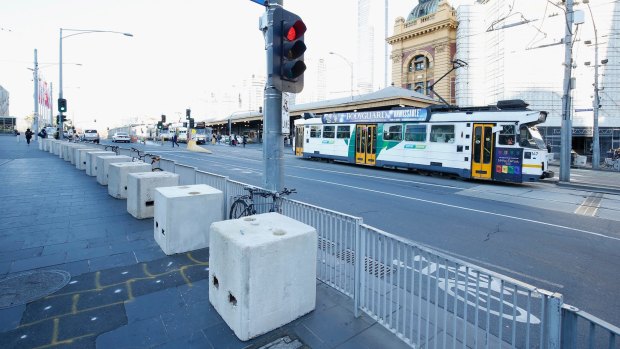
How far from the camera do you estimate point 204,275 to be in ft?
16.1

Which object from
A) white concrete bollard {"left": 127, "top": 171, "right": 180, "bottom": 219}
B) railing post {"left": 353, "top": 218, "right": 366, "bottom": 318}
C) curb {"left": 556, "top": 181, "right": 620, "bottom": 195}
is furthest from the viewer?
curb {"left": 556, "top": 181, "right": 620, "bottom": 195}

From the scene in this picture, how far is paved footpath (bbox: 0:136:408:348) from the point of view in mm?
3477

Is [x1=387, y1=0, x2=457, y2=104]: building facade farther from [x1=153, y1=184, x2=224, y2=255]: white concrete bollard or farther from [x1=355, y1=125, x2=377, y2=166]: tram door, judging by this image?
[x1=153, y1=184, x2=224, y2=255]: white concrete bollard

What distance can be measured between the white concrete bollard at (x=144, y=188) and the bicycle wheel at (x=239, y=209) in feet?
6.69

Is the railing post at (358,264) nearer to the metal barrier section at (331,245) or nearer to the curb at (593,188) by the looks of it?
the metal barrier section at (331,245)

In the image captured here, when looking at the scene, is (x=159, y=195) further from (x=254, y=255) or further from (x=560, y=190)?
(x=560, y=190)

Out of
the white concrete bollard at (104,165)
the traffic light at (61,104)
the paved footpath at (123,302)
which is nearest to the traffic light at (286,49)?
the paved footpath at (123,302)

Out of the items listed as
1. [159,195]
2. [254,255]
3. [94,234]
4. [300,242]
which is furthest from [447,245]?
[94,234]

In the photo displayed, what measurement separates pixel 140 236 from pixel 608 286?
25.1 feet

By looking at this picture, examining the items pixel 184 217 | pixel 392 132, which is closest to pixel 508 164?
pixel 392 132

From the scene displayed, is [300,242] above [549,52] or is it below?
below

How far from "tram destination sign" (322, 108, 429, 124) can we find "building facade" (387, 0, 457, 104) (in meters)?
25.1

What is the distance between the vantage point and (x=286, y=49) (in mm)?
5230

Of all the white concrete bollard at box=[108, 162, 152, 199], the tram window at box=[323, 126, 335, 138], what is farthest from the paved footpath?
the tram window at box=[323, 126, 335, 138]
